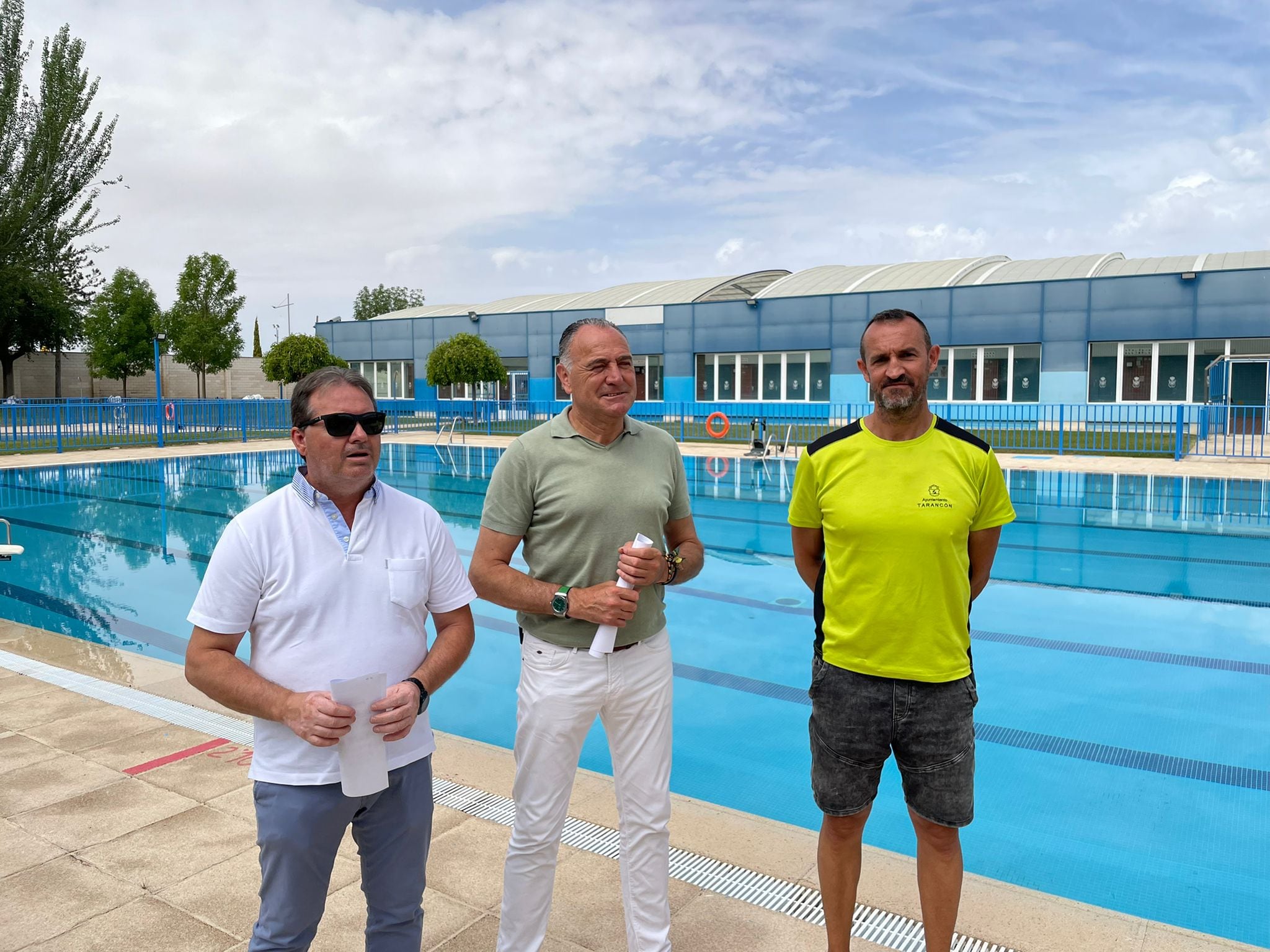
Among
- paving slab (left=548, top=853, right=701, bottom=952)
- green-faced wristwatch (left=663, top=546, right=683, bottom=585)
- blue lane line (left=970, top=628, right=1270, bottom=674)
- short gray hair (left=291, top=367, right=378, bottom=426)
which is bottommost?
blue lane line (left=970, top=628, right=1270, bottom=674)

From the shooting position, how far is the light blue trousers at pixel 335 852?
6.33 feet

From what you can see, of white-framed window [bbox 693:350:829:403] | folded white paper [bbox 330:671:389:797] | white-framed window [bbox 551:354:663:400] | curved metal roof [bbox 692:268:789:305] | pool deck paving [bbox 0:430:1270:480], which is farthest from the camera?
curved metal roof [bbox 692:268:789:305]

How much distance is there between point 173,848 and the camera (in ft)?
10.4

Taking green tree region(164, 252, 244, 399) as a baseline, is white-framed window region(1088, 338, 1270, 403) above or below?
below

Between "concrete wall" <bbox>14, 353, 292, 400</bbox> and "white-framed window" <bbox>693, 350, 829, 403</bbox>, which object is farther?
"concrete wall" <bbox>14, 353, 292, 400</bbox>

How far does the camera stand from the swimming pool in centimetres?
377

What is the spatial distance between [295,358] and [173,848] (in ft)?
109

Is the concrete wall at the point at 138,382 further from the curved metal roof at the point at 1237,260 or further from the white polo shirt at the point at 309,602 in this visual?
the white polo shirt at the point at 309,602

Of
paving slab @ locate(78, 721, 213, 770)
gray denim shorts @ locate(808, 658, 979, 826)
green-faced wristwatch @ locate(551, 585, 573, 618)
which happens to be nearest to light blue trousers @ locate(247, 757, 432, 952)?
green-faced wristwatch @ locate(551, 585, 573, 618)

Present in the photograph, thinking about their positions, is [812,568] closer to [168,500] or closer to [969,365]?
[168,500]

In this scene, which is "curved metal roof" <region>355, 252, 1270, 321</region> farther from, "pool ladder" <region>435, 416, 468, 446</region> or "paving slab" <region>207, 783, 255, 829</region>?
"paving slab" <region>207, 783, 255, 829</region>

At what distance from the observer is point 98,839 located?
323 centimetres

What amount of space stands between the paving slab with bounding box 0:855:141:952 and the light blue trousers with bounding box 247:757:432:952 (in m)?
1.11

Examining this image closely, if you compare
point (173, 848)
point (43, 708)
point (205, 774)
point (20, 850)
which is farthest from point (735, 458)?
point (20, 850)
